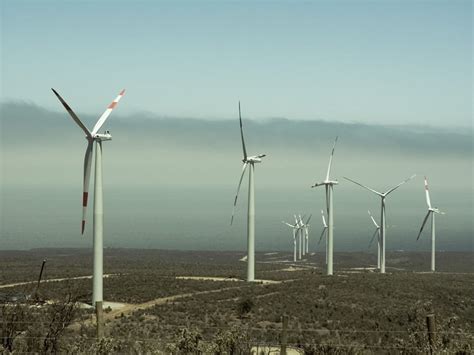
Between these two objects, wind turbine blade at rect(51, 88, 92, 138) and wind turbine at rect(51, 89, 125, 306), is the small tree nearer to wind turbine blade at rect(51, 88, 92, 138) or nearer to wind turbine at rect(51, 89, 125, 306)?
wind turbine at rect(51, 89, 125, 306)

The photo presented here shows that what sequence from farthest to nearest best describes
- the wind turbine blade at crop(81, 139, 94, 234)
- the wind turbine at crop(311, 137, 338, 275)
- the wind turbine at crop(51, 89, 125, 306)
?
the wind turbine at crop(311, 137, 338, 275), the wind turbine at crop(51, 89, 125, 306), the wind turbine blade at crop(81, 139, 94, 234)

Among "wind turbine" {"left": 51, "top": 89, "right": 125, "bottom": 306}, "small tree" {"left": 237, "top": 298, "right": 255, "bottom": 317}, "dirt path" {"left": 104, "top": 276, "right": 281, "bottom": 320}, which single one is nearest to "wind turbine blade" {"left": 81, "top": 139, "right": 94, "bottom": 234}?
"wind turbine" {"left": 51, "top": 89, "right": 125, "bottom": 306}

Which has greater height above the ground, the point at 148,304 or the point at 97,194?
the point at 97,194

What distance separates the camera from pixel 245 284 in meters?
61.4

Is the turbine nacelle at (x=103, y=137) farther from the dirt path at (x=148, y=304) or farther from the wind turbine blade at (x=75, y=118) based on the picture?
the dirt path at (x=148, y=304)

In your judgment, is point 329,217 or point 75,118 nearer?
point 75,118

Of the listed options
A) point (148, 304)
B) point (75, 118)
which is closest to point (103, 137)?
point (75, 118)

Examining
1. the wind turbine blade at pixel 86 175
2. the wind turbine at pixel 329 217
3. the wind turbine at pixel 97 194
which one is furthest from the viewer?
the wind turbine at pixel 329 217

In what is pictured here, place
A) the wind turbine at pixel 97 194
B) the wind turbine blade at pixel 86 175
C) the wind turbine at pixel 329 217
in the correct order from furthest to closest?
the wind turbine at pixel 329 217 < the wind turbine at pixel 97 194 < the wind turbine blade at pixel 86 175

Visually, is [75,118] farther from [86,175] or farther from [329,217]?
[329,217]

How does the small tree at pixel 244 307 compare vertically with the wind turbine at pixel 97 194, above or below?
below

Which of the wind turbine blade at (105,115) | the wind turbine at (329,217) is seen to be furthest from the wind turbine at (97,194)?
the wind turbine at (329,217)

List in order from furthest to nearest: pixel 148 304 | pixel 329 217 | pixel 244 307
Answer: pixel 329 217
pixel 148 304
pixel 244 307

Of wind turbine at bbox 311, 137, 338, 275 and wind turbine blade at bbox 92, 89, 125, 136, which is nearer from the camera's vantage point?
wind turbine blade at bbox 92, 89, 125, 136
